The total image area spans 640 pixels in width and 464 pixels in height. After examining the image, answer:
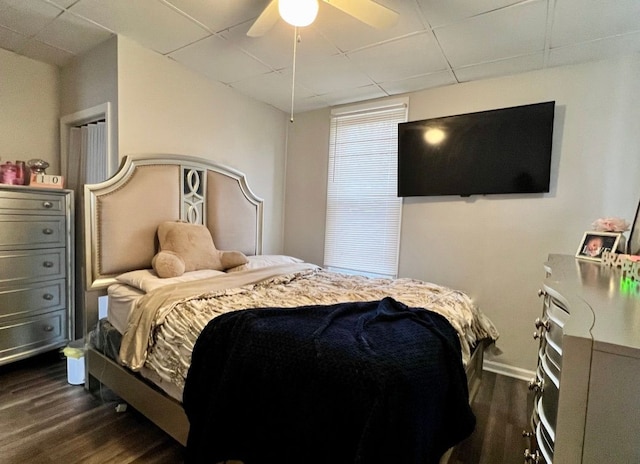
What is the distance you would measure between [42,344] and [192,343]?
6.17 feet

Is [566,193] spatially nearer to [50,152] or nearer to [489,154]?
[489,154]

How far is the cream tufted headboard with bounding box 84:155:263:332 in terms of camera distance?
224 cm

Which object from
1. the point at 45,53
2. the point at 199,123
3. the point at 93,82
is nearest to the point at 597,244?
the point at 199,123

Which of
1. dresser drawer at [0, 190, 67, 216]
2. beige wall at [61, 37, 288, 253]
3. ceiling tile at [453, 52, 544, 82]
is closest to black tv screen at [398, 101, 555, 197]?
ceiling tile at [453, 52, 544, 82]

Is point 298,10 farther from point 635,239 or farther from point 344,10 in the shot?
point 635,239

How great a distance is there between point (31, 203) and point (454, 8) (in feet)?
10.5

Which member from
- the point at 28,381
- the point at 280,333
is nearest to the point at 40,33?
the point at 28,381

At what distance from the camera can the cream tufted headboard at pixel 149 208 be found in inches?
88.1

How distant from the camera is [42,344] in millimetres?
2502

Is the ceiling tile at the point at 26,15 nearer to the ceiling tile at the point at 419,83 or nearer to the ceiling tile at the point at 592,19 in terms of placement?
the ceiling tile at the point at 419,83

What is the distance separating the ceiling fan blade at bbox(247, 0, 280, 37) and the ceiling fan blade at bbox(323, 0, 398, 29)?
297mm

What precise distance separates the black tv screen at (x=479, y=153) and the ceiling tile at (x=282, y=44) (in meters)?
1.14

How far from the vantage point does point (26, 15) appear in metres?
2.14

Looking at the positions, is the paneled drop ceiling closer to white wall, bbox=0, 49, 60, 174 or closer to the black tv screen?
white wall, bbox=0, 49, 60, 174
